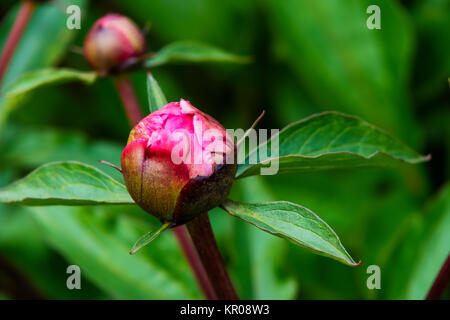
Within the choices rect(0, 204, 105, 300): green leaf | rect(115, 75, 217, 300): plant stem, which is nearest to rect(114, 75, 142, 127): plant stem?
rect(115, 75, 217, 300): plant stem

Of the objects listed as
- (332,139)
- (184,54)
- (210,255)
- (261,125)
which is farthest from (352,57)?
(210,255)

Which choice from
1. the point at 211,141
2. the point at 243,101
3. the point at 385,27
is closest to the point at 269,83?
the point at 243,101

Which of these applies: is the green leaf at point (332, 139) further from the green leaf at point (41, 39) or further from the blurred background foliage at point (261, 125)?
the green leaf at point (41, 39)

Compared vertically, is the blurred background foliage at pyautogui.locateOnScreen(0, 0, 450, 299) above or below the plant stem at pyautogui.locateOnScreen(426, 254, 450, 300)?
above

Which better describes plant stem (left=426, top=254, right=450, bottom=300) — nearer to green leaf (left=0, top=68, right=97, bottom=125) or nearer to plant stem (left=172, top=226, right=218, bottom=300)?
plant stem (left=172, top=226, right=218, bottom=300)

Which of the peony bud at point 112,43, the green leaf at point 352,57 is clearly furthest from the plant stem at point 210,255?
the green leaf at point 352,57

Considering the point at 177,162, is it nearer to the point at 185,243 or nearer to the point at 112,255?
the point at 185,243

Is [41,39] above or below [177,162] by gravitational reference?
above
